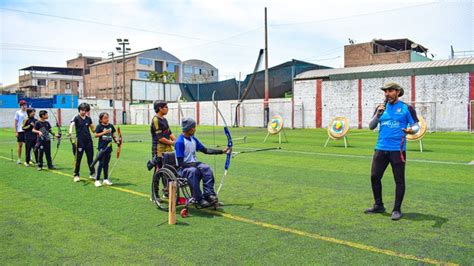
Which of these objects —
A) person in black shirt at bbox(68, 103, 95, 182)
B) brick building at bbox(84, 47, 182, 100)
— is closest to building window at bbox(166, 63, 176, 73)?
brick building at bbox(84, 47, 182, 100)

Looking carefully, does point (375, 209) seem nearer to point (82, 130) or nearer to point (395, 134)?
point (395, 134)

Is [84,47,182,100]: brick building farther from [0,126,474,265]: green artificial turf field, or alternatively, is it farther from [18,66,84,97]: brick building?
[0,126,474,265]: green artificial turf field

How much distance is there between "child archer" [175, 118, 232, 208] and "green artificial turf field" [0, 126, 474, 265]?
0.99ft

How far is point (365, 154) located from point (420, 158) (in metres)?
1.93

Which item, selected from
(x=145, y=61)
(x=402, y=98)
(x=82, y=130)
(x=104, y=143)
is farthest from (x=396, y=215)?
(x=145, y=61)

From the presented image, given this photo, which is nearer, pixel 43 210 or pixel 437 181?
pixel 43 210

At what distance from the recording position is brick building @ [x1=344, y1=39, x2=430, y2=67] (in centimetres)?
5672

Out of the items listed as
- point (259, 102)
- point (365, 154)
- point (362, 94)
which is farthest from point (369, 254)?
point (259, 102)

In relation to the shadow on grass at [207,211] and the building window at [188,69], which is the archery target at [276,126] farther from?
the building window at [188,69]

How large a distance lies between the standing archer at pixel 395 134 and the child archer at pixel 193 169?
236 centimetres

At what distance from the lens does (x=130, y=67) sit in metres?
85.2

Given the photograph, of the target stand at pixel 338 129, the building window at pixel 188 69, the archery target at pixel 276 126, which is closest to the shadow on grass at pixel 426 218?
the target stand at pixel 338 129

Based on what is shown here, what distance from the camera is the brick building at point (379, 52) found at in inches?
2233

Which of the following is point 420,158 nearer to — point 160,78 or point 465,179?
point 465,179
